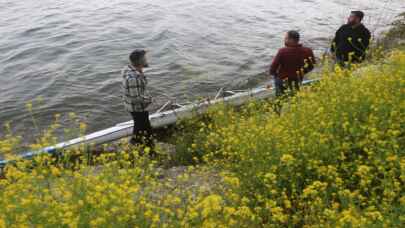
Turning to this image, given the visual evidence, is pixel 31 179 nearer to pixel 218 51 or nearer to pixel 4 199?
pixel 4 199

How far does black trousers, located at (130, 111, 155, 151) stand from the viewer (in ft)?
21.8

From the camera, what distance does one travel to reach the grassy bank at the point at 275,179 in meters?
3.03

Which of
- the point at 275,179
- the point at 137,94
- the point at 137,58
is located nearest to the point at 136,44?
the point at 137,94

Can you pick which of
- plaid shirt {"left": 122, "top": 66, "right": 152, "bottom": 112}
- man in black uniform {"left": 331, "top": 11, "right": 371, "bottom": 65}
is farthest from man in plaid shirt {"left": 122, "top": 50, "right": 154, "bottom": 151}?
man in black uniform {"left": 331, "top": 11, "right": 371, "bottom": 65}

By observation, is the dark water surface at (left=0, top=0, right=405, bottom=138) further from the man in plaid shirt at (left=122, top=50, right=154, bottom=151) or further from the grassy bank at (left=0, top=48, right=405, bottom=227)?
the grassy bank at (left=0, top=48, right=405, bottom=227)

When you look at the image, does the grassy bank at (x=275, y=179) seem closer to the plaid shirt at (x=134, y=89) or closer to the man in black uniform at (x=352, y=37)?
the plaid shirt at (x=134, y=89)

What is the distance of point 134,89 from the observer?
630cm

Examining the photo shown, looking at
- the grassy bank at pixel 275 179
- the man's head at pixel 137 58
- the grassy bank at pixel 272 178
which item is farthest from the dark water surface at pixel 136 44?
the grassy bank at pixel 275 179

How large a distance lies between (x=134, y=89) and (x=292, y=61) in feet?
8.11

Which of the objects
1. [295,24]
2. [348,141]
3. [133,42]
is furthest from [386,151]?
[295,24]

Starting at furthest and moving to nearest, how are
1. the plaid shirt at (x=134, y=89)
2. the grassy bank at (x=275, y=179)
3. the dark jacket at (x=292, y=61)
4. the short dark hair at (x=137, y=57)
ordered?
the dark jacket at (x=292, y=61)
the plaid shirt at (x=134, y=89)
the short dark hair at (x=137, y=57)
the grassy bank at (x=275, y=179)

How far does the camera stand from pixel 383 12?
1688 centimetres

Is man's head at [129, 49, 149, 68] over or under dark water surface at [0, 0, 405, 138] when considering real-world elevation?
over

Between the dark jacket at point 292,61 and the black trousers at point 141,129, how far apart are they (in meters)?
2.16
